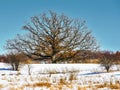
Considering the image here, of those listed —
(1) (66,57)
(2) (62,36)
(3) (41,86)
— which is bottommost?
(3) (41,86)

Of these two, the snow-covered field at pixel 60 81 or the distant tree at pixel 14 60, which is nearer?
the snow-covered field at pixel 60 81

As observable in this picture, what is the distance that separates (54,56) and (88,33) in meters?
5.10

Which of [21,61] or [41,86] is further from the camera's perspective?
[21,61]

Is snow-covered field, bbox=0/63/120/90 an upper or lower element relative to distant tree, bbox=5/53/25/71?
lower

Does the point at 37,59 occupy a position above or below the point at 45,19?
below

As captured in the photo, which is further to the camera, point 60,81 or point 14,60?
point 14,60

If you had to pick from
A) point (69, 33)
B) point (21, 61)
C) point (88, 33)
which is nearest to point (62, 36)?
point (69, 33)

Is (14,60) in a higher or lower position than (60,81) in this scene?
higher

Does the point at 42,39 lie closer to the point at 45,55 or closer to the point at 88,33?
the point at 45,55

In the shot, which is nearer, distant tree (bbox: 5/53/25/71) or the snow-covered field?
the snow-covered field

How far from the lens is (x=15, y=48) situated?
125ft

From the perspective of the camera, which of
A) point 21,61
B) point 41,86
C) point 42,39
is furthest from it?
point 42,39

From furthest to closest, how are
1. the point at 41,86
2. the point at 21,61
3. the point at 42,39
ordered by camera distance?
the point at 42,39 < the point at 21,61 < the point at 41,86

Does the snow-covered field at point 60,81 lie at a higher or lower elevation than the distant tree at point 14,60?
lower
